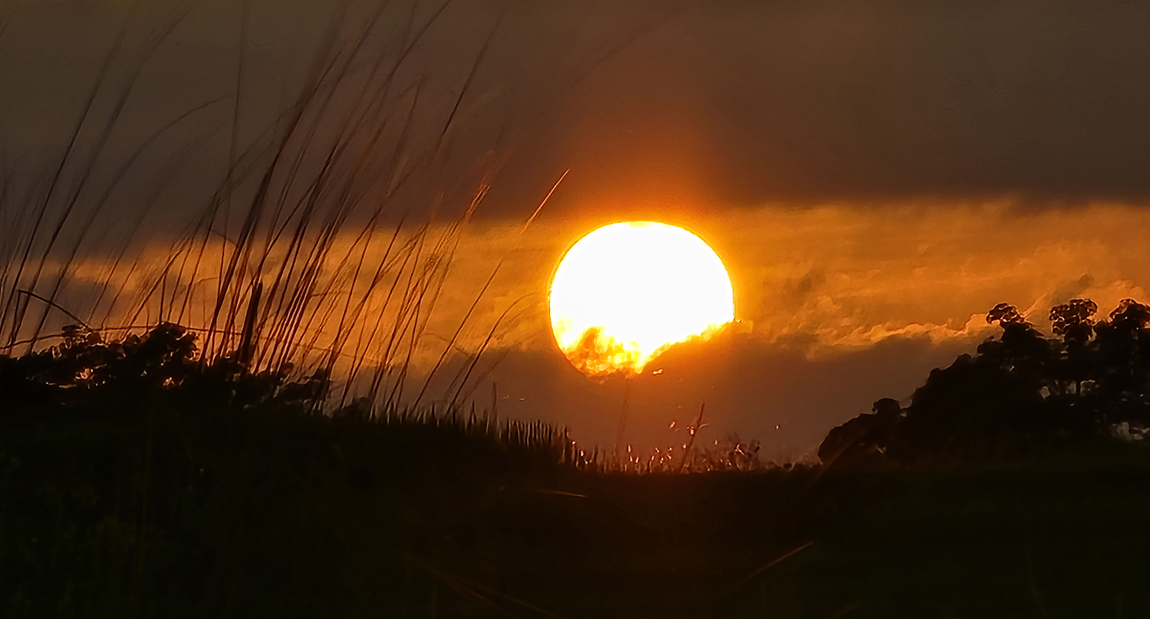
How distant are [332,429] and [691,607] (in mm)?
1019

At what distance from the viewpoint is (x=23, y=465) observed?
242cm

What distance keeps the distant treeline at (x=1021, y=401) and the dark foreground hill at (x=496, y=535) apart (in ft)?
0.80

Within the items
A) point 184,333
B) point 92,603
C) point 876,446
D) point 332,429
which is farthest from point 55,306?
point 876,446

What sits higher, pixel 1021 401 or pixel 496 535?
pixel 1021 401

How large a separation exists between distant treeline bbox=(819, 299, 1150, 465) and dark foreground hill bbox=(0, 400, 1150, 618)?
0.80 ft

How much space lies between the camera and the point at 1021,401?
15.7 ft

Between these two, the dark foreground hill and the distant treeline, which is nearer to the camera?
the dark foreground hill

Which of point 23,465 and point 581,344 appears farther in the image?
point 581,344

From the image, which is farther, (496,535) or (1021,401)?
(1021,401)

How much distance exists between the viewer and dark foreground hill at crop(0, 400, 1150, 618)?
2076 millimetres

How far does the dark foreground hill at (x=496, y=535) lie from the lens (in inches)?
81.7

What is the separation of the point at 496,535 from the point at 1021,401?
3247 millimetres

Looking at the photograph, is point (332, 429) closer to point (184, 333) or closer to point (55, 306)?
point (184, 333)

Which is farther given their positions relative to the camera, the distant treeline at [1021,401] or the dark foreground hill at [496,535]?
the distant treeline at [1021,401]
